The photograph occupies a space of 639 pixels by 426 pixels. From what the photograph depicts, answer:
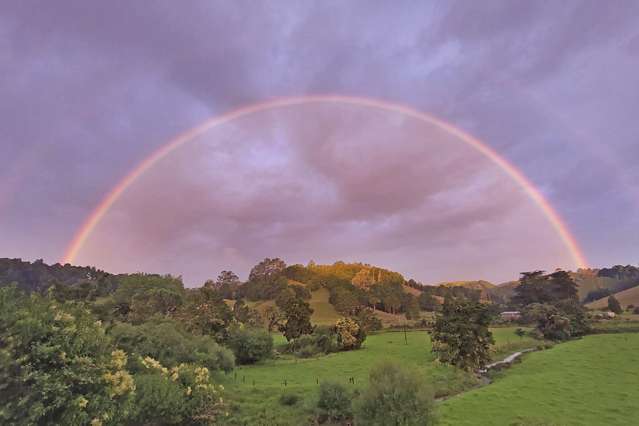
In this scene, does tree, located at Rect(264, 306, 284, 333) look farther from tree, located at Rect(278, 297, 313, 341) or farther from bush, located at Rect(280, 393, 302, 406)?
bush, located at Rect(280, 393, 302, 406)

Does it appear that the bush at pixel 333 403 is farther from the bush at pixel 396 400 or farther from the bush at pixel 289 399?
the bush at pixel 396 400

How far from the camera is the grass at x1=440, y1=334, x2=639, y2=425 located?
110ft

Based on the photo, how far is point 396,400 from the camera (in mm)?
27047

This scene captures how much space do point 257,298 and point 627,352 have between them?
144177mm

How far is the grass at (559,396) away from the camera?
33.4 meters

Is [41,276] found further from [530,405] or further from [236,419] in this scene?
[530,405]

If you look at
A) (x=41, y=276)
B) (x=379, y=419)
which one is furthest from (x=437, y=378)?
(x=41, y=276)

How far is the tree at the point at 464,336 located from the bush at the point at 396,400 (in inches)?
1202

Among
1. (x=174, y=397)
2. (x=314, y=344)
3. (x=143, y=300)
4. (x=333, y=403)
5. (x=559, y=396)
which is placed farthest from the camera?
(x=143, y=300)

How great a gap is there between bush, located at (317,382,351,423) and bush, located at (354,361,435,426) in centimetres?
677

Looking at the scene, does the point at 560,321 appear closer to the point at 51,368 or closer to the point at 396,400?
the point at 396,400

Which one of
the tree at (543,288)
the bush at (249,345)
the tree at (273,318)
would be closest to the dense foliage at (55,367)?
the bush at (249,345)

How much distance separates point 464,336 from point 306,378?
2303cm

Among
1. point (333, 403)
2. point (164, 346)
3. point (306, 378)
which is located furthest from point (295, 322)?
point (333, 403)
